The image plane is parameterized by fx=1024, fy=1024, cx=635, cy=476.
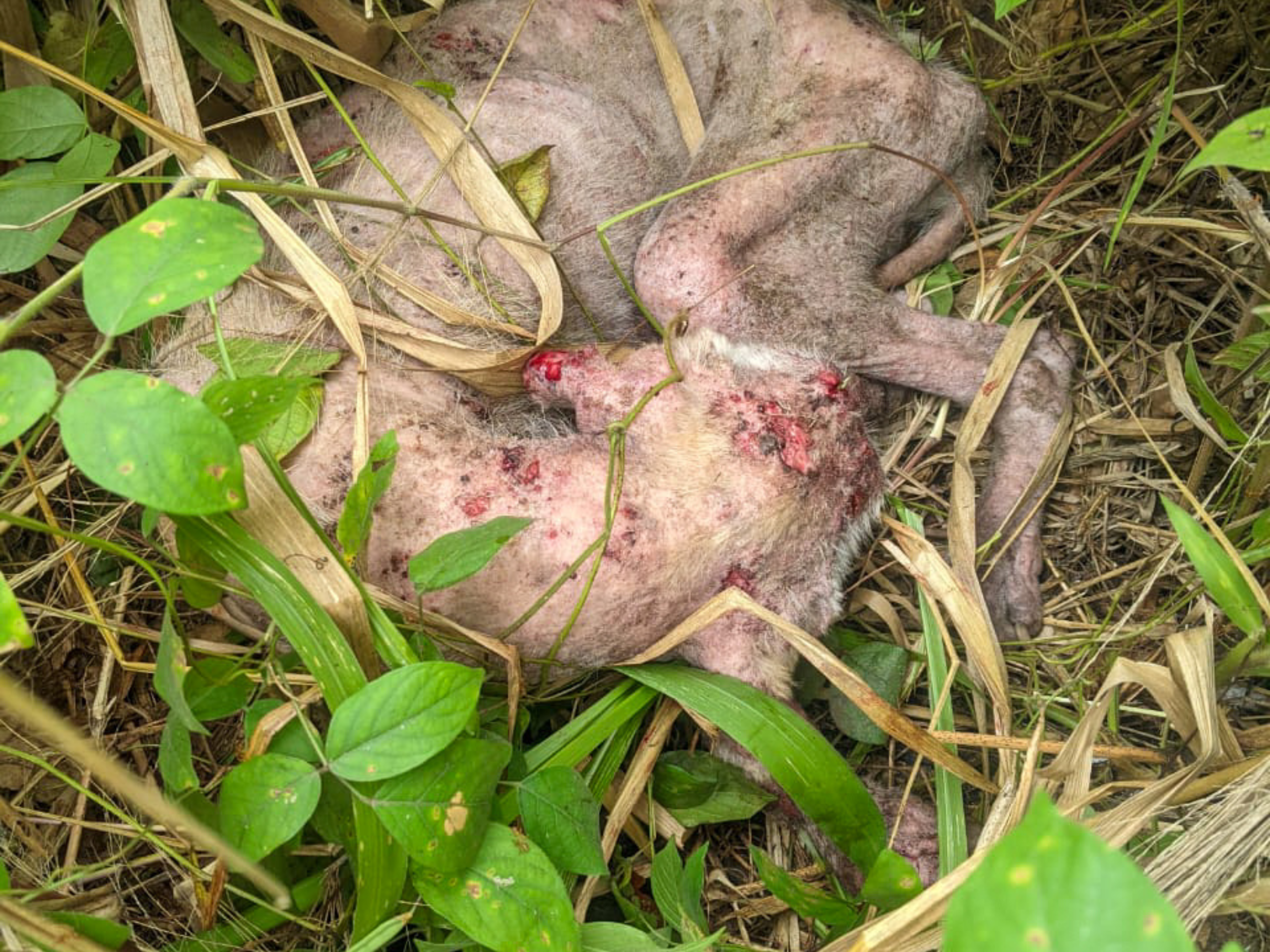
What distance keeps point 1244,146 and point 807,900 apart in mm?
1245

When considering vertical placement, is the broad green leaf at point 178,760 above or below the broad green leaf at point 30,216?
below

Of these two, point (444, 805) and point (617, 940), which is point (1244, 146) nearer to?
point (444, 805)

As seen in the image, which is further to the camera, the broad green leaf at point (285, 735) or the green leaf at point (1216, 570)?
the broad green leaf at point (285, 735)

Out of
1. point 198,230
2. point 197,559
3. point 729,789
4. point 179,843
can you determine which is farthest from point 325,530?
point 729,789

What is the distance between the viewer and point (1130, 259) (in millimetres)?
2303

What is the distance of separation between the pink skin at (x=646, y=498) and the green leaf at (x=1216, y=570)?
27.2 inches

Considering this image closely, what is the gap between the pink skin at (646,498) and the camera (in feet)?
5.99

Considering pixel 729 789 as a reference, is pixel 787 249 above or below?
above

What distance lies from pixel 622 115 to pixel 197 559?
1383 millimetres

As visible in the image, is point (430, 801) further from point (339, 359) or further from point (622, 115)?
point (622, 115)

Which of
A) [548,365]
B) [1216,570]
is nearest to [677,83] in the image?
[548,365]

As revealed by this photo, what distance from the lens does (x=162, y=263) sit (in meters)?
1.13

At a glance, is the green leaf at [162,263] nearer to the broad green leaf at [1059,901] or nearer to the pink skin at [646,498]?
the pink skin at [646,498]

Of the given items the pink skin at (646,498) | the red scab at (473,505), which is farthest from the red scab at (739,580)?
the red scab at (473,505)
